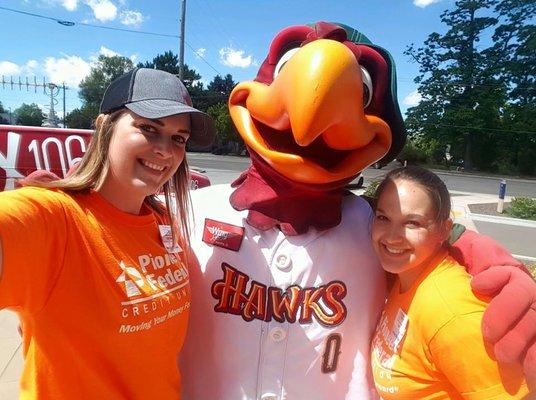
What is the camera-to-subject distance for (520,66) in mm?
31109

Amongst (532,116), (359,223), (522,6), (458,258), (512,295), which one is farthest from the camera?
(522,6)

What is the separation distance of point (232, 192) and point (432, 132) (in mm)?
33924

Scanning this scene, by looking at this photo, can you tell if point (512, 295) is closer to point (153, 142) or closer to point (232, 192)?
point (232, 192)

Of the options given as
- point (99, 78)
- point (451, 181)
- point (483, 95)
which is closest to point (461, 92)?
point (483, 95)

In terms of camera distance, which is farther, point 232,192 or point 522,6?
point 522,6

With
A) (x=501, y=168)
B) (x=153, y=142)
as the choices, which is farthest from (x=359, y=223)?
(x=501, y=168)

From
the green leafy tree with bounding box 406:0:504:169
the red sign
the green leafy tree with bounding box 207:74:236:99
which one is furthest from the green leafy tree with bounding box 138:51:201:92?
the red sign

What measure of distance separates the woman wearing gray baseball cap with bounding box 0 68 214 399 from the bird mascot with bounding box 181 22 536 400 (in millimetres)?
178

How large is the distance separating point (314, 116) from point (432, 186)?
463 mm

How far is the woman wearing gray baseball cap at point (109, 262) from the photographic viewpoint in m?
1.13

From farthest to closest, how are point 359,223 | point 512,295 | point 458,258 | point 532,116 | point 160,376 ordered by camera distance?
point 532,116 < point 359,223 < point 458,258 < point 160,376 < point 512,295

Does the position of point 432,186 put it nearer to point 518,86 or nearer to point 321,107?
point 321,107

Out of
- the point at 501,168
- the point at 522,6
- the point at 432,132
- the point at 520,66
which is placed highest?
the point at 522,6

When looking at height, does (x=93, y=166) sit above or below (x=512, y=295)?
above
